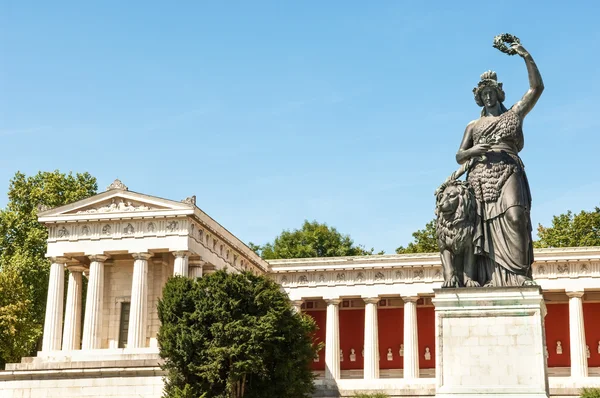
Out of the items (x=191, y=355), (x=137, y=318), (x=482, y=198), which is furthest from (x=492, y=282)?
(x=137, y=318)

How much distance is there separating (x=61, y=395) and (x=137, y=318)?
738cm

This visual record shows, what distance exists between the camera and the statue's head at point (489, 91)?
17.9 metres

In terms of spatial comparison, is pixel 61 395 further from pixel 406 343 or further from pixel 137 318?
pixel 406 343

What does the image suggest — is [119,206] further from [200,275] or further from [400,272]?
[400,272]

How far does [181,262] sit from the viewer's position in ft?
180

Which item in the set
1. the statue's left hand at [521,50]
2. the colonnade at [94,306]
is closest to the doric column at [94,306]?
the colonnade at [94,306]

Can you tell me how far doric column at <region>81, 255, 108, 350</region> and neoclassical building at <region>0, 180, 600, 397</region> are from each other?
0.07m

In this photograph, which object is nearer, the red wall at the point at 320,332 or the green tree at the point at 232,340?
the green tree at the point at 232,340

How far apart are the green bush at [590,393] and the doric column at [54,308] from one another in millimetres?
32032

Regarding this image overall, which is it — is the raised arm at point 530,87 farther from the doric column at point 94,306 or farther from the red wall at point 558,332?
the red wall at point 558,332

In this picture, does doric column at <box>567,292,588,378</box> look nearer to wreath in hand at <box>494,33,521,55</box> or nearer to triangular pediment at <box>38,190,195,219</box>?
triangular pediment at <box>38,190,195,219</box>

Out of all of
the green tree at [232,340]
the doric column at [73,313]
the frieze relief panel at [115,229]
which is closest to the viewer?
the green tree at [232,340]

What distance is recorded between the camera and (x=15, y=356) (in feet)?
208

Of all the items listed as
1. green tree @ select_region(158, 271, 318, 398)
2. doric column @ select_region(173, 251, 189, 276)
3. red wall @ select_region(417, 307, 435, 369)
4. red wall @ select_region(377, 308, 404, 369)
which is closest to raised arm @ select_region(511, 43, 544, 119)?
green tree @ select_region(158, 271, 318, 398)
